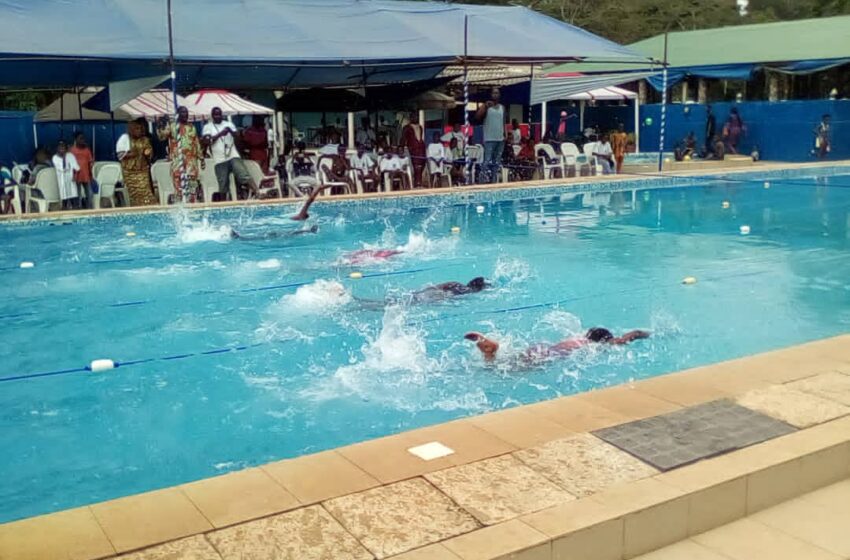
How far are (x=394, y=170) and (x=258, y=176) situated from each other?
248 cm

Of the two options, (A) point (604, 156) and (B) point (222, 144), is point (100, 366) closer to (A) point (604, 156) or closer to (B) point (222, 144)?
(B) point (222, 144)

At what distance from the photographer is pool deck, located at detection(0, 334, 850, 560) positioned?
2617 mm

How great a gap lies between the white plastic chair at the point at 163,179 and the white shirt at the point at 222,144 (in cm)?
72

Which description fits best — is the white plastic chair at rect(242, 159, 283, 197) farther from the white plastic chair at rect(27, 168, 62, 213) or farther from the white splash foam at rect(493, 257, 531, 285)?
the white splash foam at rect(493, 257, 531, 285)

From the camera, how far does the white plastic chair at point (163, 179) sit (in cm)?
1288

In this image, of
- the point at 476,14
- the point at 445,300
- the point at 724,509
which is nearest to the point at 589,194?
the point at 476,14

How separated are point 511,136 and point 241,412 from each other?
1317 centimetres

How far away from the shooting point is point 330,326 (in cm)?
667

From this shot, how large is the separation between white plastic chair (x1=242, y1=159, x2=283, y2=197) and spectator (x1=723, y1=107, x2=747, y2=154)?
12.5 metres

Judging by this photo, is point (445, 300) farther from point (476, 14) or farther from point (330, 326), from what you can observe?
point (476, 14)

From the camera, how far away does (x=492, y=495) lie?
9.62 feet

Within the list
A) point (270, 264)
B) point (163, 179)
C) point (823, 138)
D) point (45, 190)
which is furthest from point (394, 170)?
point (823, 138)

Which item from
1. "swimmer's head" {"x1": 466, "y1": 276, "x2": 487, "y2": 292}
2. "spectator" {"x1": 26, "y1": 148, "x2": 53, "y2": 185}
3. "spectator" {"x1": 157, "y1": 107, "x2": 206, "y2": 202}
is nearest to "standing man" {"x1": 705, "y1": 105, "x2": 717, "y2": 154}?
"spectator" {"x1": 157, "y1": 107, "x2": 206, "y2": 202}

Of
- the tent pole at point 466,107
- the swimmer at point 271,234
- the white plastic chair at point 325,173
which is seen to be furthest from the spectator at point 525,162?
the swimmer at point 271,234
